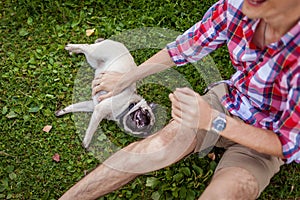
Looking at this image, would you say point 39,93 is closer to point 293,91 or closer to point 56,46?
point 56,46

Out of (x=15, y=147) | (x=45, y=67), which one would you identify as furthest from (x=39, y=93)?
(x=15, y=147)

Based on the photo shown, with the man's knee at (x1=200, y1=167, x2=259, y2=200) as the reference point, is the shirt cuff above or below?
above

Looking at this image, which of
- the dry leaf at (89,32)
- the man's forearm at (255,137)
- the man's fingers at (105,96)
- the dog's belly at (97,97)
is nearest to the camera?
the man's forearm at (255,137)

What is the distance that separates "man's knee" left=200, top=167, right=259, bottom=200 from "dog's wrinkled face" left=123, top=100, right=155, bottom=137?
2.60 feet

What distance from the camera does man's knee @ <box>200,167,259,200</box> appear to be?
217cm

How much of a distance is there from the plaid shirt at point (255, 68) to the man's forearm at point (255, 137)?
0.03m

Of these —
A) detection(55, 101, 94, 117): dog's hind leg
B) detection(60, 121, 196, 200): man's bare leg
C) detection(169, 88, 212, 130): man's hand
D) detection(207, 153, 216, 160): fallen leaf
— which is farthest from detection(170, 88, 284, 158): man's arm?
detection(55, 101, 94, 117): dog's hind leg

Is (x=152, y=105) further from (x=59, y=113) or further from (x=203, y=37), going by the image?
(x=203, y=37)

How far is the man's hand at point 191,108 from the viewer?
6.86 feet

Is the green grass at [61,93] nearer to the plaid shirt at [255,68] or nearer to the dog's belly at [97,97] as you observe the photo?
the dog's belly at [97,97]

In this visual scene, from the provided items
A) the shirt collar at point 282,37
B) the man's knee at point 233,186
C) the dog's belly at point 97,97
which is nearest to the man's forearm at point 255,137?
the man's knee at point 233,186

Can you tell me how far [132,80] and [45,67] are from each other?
0.97 m

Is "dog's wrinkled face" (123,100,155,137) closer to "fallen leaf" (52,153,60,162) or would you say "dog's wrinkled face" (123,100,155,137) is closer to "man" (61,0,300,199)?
"man" (61,0,300,199)

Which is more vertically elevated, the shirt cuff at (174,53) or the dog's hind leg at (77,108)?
the shirt cuff at (174,53)
